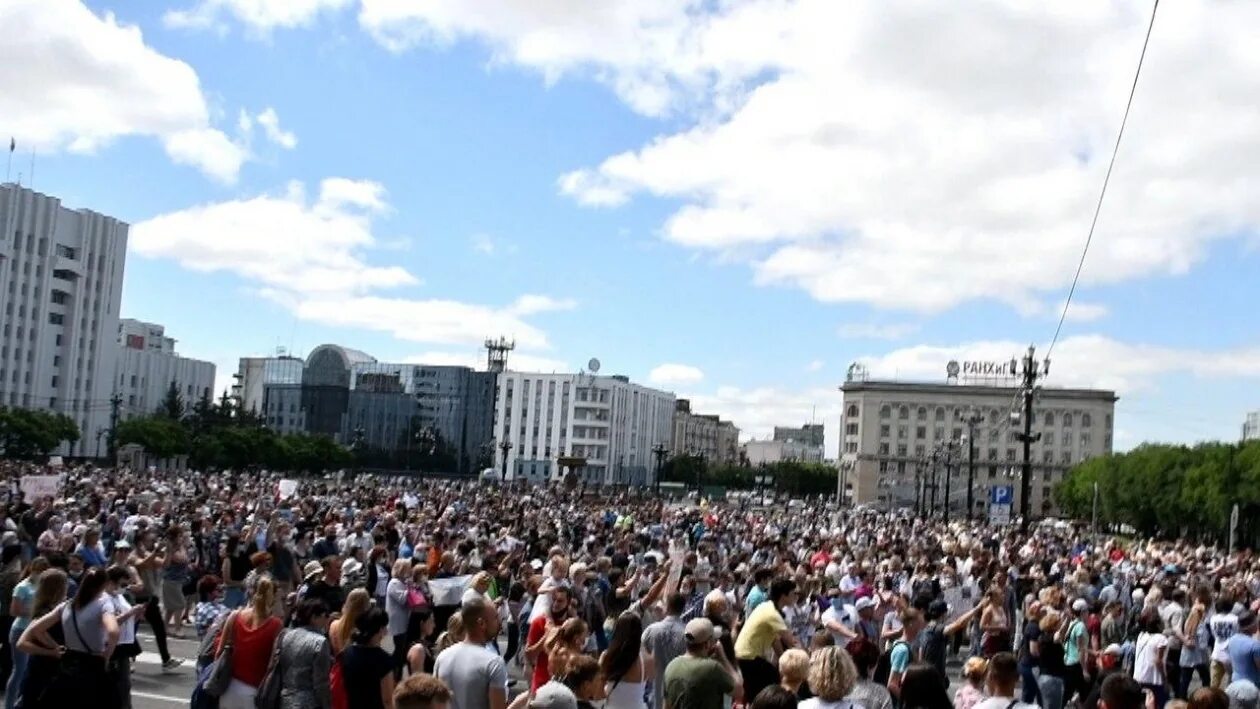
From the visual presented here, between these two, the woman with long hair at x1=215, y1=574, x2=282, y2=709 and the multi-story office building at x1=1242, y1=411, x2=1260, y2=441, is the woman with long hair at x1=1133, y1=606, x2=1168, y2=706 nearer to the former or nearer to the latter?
the woman with long hair at x1=215, y1=574, x2=282, y2=709

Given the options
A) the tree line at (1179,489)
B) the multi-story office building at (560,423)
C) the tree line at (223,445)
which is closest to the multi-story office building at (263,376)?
the multi-story office building at (560,423)

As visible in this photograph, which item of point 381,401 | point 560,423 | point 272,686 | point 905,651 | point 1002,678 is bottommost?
point 272,686

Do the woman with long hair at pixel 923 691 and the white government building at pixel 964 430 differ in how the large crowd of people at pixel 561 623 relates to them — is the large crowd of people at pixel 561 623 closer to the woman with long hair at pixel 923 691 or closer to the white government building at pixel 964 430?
the woman with long hair at pixel 923 691

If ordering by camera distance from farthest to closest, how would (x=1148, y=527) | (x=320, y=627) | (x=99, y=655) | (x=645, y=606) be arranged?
1. (x=1148, y=527)
2. (x=645, y=606)
3. (x=99, y=655)
4. (x=320, y=627)

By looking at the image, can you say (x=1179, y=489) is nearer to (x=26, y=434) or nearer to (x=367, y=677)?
(x=26, y=434)

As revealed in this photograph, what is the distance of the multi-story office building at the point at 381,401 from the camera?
595 feet

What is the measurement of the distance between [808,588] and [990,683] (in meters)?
9.06

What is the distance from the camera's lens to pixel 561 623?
10703 millimetres

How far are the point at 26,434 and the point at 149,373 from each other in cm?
6513

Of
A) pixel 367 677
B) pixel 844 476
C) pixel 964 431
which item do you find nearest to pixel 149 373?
pixel 844 476

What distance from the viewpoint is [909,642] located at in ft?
35.1

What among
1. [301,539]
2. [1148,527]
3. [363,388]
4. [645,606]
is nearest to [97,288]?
[363,388]

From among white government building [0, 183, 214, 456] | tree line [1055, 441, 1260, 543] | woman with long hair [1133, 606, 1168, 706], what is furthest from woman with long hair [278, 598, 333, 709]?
white government building [0, 183, 214, 456]

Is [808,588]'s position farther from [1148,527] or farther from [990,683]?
[1148,527]
